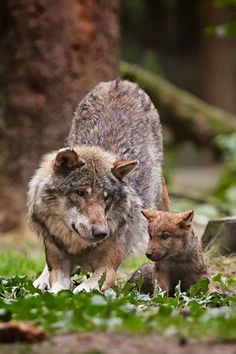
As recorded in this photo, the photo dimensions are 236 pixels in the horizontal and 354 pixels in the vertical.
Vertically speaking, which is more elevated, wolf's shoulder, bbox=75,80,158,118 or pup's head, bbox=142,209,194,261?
wolf's shoulder, bbox=75,80,158,118

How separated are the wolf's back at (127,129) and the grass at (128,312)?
154 cm

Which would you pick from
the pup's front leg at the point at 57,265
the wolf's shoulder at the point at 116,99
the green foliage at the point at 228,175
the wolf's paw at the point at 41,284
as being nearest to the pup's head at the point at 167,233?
the pup's front leg at the point at 57,265

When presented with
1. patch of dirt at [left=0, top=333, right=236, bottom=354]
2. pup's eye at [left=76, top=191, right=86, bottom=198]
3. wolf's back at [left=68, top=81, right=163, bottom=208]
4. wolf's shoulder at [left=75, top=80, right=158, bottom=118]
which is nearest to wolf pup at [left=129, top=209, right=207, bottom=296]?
pup's eye at [left=76, top=191, right=86, bottom=198]

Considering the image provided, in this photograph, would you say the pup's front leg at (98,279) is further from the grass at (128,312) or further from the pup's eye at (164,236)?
the pup's eye at (164,236)

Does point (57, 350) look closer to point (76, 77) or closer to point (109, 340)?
point (109, 340)

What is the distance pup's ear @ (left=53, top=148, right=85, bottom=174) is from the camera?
7.95 metres

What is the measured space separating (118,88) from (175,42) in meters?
22.4

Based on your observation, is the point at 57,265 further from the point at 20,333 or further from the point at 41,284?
the point at 20,333

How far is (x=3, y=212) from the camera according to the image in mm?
13047

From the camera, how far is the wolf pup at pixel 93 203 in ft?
26.0

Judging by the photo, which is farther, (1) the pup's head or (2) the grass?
(1) the pup's head

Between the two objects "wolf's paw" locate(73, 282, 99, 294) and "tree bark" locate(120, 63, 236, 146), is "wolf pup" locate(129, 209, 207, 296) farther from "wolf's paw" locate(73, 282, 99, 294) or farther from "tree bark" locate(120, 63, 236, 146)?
"tree bark" locate(120, 63, 236, 146)

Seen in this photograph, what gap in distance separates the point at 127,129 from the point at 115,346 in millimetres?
4249

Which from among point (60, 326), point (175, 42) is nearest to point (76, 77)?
point (60, 326)
